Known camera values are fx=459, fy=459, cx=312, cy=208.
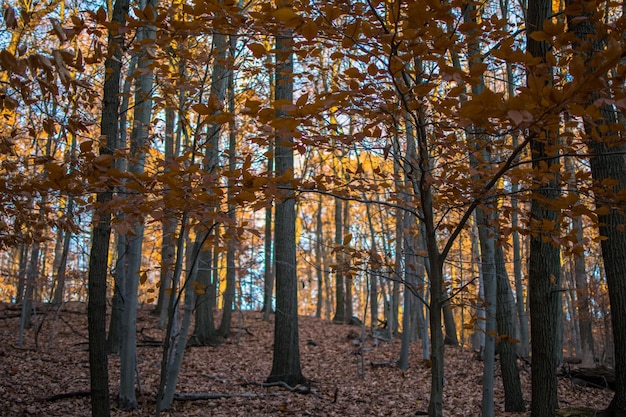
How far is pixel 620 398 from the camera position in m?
4.49

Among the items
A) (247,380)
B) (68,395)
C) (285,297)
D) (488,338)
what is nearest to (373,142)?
(488,338)

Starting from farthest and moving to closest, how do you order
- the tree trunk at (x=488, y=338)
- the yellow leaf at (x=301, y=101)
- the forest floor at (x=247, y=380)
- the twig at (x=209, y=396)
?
the twig at (x=209, y=396) < the forest floor at (x=247, y=380) < the tree trunk at (x=488, y=338) < the yellow leaf at (x=301, y=101)

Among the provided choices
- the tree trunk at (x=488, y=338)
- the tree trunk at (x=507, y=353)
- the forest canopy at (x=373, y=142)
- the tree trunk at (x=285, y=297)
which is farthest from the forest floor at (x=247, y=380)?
the tree trunk at (x=488, y=338)

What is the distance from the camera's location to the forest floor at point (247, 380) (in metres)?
6.26

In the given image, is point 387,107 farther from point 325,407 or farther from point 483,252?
point 325,407

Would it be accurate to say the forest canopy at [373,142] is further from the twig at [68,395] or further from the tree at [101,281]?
the twig at [68,395]

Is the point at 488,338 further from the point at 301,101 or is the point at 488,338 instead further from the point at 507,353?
the point at 301,101

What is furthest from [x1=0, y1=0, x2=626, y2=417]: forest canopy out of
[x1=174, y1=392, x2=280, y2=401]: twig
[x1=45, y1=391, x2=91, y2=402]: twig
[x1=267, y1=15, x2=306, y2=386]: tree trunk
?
[x1=267, y1=15, x2=306, y2=386]: tree trunk

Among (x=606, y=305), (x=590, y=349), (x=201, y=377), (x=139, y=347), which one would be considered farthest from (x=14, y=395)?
(x=606, y=305)

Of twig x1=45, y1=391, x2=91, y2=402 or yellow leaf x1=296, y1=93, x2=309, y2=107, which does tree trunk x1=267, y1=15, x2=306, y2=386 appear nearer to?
twig x1=45, y1=391, x2=91, y2=402

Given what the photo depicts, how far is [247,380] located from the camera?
311 inches

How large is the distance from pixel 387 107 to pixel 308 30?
75 centimetres

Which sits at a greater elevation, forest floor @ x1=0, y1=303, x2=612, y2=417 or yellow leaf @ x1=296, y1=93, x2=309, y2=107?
yellow leaf @ x1=296, y1=93, x2=309, y2=107

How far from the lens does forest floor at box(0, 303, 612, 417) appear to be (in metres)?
6.26
